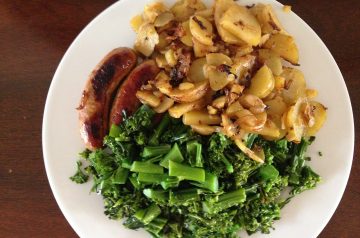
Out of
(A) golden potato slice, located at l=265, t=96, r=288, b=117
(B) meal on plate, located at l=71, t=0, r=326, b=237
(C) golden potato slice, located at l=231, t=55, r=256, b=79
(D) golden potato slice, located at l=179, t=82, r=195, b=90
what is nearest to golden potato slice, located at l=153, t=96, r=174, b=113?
(B) meal on plate, located at l=71, t=0, r=326, b=237

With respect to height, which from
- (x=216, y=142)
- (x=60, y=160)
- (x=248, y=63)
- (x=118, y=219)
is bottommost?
(x=118, y=219)

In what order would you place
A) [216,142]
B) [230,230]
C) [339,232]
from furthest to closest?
1. [339,232]
2. [230,230]
3. [216,142]

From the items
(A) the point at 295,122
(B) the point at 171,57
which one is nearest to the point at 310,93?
(A) the point at 295,122

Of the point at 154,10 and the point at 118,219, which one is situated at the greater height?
the point at 154,10

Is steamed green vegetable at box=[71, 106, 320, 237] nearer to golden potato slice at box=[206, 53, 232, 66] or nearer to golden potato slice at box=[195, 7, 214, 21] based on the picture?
golden potato slice at box=[206, 53, 232, 66]

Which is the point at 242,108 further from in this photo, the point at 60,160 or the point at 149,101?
the point at 60,160

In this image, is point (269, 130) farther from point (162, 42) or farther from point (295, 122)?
point (162, 42)

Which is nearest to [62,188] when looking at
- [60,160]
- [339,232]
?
[60,160]

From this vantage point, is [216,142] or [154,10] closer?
[216,142]

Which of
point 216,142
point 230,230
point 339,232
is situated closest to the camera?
point 216,142

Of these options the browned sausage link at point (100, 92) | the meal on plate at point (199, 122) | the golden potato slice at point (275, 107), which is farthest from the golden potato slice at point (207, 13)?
the golden potato slice at point (275, 107)
